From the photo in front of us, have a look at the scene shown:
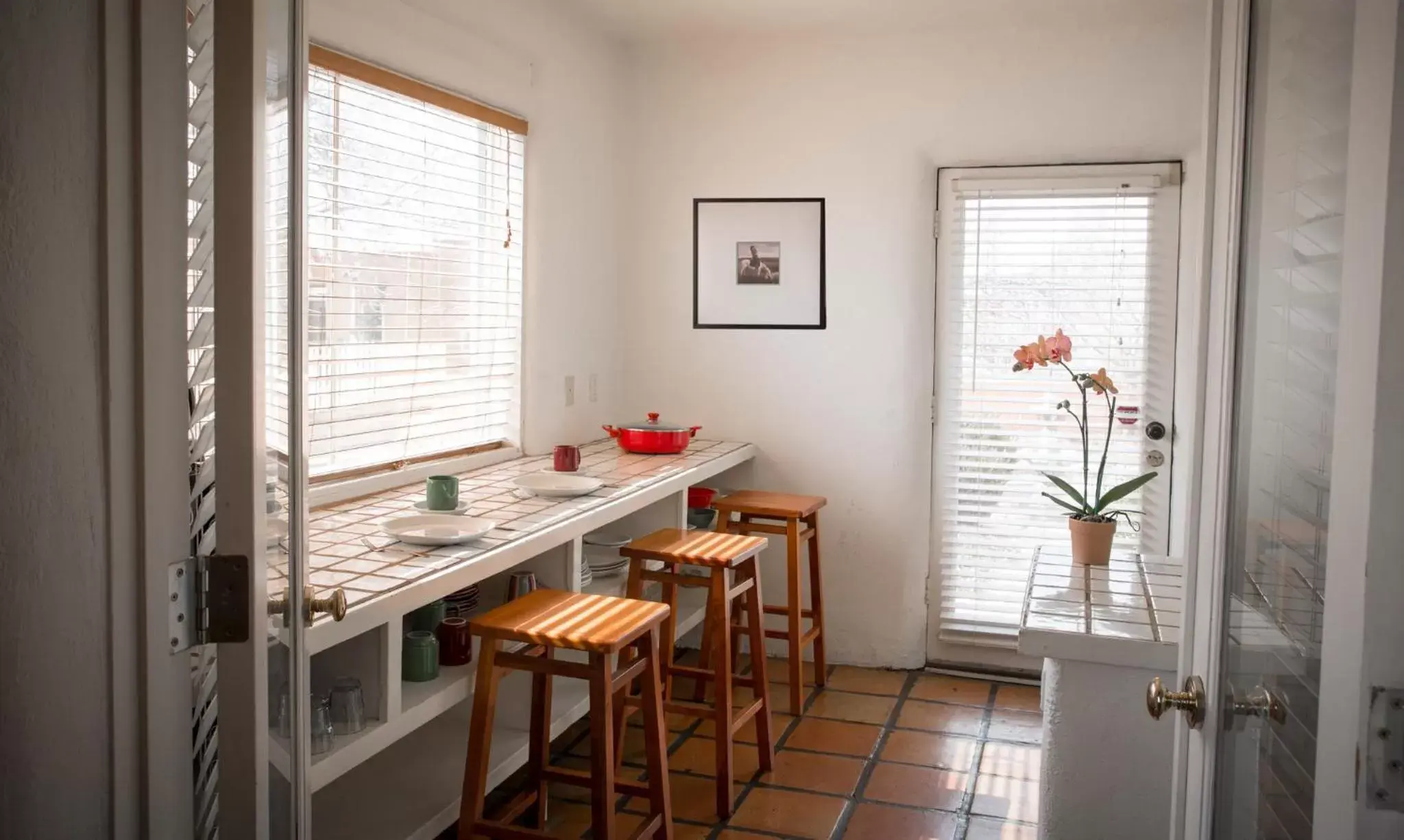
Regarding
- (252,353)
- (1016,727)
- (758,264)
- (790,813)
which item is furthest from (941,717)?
(252,353)

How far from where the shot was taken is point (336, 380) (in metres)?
2.92

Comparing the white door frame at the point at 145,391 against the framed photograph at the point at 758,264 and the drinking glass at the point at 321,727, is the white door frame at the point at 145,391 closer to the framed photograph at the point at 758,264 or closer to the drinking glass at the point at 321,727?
the drinking glass at the point at 321,727

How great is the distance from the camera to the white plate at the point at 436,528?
244 cm

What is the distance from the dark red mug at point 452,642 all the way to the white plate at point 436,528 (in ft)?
0.70

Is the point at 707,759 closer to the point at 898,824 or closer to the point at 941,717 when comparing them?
the point at 898,824

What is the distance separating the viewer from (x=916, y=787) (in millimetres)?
3246

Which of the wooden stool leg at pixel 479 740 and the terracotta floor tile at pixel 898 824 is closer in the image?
the wooden stool leg at pixel 479 740

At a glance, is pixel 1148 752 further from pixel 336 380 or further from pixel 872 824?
pixel 336 380

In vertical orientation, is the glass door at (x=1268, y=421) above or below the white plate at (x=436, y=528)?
above

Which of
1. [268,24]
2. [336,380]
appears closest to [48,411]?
[268,24]

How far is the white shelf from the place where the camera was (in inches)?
94.3

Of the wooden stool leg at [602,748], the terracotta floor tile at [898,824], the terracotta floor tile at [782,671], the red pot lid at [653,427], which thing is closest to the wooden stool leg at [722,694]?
the terracotta floor tile at [898,824]

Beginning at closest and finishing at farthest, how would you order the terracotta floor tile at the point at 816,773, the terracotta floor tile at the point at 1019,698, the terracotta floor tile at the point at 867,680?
the terracotta floor tile at the point at 816,773
the terracotta floor tile at the point at 1019,698
the terracotta floor tile at the point at 867,680

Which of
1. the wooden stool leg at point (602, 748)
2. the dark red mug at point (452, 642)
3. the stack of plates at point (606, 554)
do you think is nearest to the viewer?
the wooden stool leg at point (602, 748)
